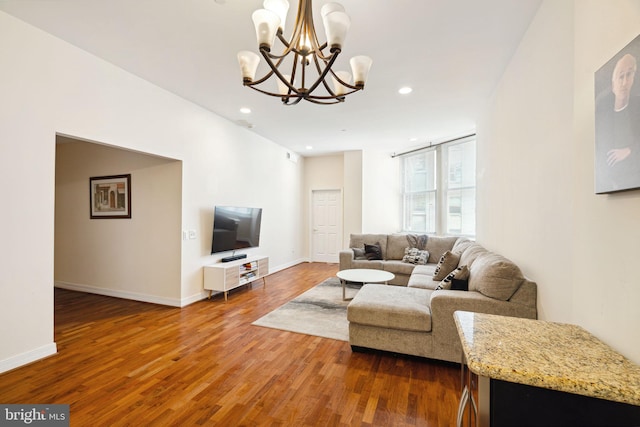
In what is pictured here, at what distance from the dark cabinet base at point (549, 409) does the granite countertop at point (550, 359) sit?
6cm

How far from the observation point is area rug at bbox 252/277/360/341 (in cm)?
308

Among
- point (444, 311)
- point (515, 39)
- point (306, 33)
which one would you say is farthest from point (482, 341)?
point (515, 39)

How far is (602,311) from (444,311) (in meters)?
1.24

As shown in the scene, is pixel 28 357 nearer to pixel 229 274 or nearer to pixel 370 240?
pixel 229 274

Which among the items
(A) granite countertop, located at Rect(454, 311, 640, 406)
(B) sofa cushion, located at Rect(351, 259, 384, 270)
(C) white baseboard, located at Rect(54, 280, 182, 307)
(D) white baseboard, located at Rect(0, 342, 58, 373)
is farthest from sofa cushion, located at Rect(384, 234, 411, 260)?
(D) white baseboard, located at Rect(0, 342, 58, 373)

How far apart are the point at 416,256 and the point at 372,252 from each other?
79cm

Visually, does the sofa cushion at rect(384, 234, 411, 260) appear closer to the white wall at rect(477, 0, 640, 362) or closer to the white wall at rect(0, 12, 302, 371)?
the white wall at rect(477, 0, 640, 362)

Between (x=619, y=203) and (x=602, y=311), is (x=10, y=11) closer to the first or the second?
(x=619, y=203)

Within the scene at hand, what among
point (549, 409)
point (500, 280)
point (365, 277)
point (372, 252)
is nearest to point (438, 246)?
point (372, 252)

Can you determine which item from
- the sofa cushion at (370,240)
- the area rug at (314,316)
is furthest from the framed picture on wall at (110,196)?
the sofa cushion at (370,240)

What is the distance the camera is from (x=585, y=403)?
0.88 m

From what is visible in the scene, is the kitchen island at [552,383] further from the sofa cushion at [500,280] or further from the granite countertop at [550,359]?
the sofa cushion at [500,280]

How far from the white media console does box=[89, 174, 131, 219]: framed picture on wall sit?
58.9 inches

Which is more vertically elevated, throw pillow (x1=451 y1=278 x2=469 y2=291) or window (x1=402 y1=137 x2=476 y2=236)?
window (x1=402 y1=137 x2=476 y2=236)
